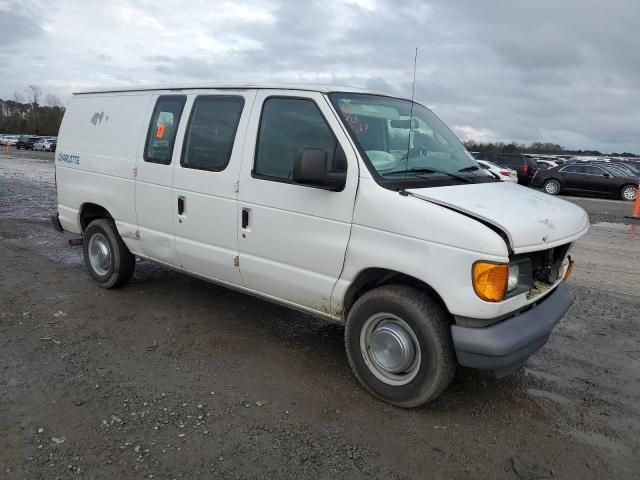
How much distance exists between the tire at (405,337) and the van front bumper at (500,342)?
14 cm

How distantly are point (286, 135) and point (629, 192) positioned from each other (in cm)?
2139

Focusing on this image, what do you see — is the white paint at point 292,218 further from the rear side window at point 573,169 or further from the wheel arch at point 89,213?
the rear side window at point 573,169

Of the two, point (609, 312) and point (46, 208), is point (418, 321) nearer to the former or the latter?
point (609, 312)

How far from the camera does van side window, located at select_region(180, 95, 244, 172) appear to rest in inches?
173

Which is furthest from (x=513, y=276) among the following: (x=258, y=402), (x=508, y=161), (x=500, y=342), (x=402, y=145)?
(x=508, y=161)

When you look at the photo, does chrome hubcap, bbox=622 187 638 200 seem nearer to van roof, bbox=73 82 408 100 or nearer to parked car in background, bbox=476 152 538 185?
parked car in background, bbox=476 152 538 185

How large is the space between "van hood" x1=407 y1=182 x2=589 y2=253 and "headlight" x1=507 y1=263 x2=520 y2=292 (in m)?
0.14

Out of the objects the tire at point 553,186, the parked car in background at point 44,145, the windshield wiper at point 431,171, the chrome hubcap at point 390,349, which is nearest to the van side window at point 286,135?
the windshield wiper at point 431,171

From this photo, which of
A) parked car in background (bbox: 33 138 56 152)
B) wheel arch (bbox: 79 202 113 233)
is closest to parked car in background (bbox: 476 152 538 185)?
wheel arch (bbox: 79 202 113 233)

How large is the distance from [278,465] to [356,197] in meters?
1.73

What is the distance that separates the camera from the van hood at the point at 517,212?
10.5ft

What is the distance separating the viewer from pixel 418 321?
3.36m

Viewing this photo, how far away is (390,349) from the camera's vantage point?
11.8 ft

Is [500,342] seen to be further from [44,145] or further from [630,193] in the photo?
[44,145]
